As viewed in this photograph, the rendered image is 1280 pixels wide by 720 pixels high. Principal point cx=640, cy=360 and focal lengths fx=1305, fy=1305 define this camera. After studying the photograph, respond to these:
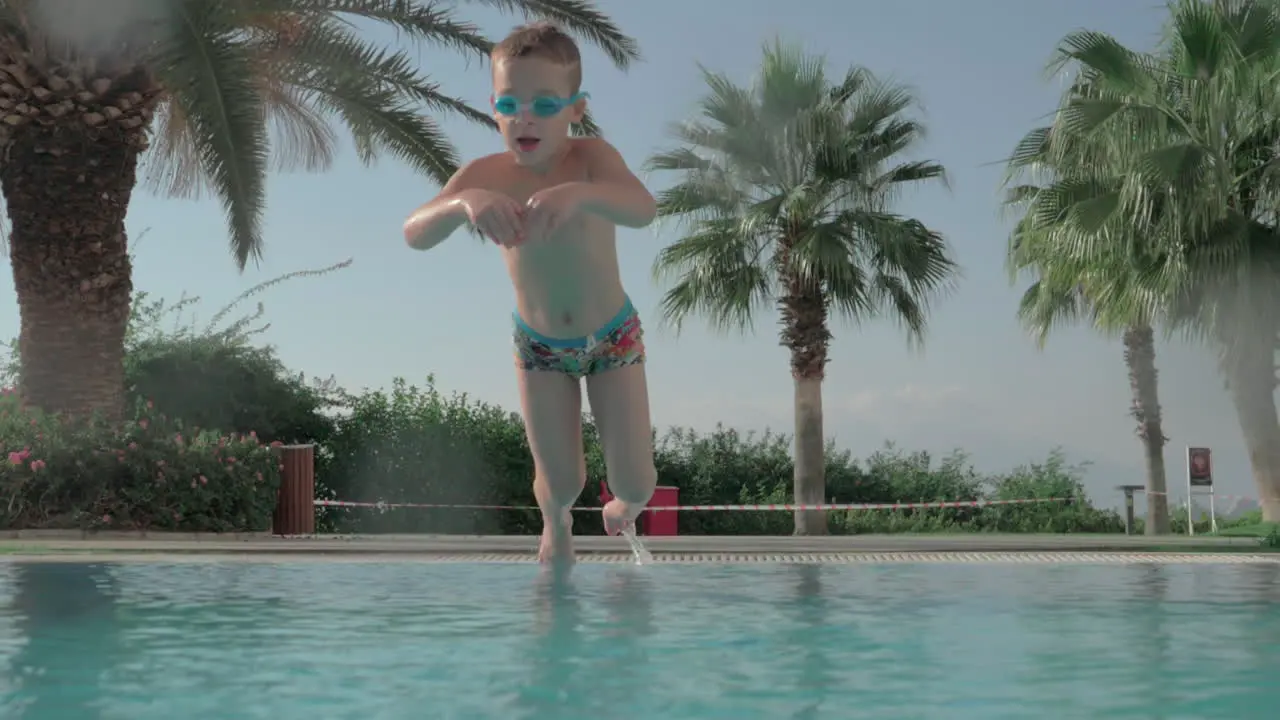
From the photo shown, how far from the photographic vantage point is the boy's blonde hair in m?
5.16

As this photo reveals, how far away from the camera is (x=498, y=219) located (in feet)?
14.5

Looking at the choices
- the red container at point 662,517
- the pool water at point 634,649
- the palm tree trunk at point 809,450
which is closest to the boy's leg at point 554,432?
the pool water at point 634,649

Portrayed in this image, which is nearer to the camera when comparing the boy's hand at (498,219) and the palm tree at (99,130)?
the boy's hand at (498,219)

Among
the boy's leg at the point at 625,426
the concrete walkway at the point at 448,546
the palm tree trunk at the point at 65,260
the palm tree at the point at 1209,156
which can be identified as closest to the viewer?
the boy's leg at the point at 625,426

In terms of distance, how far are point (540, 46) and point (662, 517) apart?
48.8ft

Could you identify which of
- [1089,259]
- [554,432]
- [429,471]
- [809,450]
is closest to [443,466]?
[429,471]

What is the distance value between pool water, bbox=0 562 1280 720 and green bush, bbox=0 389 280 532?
6702 mm

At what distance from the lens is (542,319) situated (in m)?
5.63

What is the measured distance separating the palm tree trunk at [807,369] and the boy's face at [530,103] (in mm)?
15183

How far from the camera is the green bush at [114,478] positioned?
13203mm

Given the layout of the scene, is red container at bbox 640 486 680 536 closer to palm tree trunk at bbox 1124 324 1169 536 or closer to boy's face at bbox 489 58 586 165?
palm tree trunk at bbox 1124 324 1169 536

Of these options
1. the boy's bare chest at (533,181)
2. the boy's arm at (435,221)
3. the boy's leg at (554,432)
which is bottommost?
the boy's leg at (554,432)

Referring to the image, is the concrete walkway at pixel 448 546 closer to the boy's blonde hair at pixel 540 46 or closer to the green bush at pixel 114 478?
the green bush at pixel 114 478

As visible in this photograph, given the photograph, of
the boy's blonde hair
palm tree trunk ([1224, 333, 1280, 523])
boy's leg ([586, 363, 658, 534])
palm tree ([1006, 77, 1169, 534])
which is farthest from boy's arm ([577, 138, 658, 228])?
palm tree trunk ([1224, 333, 1280, 523])
